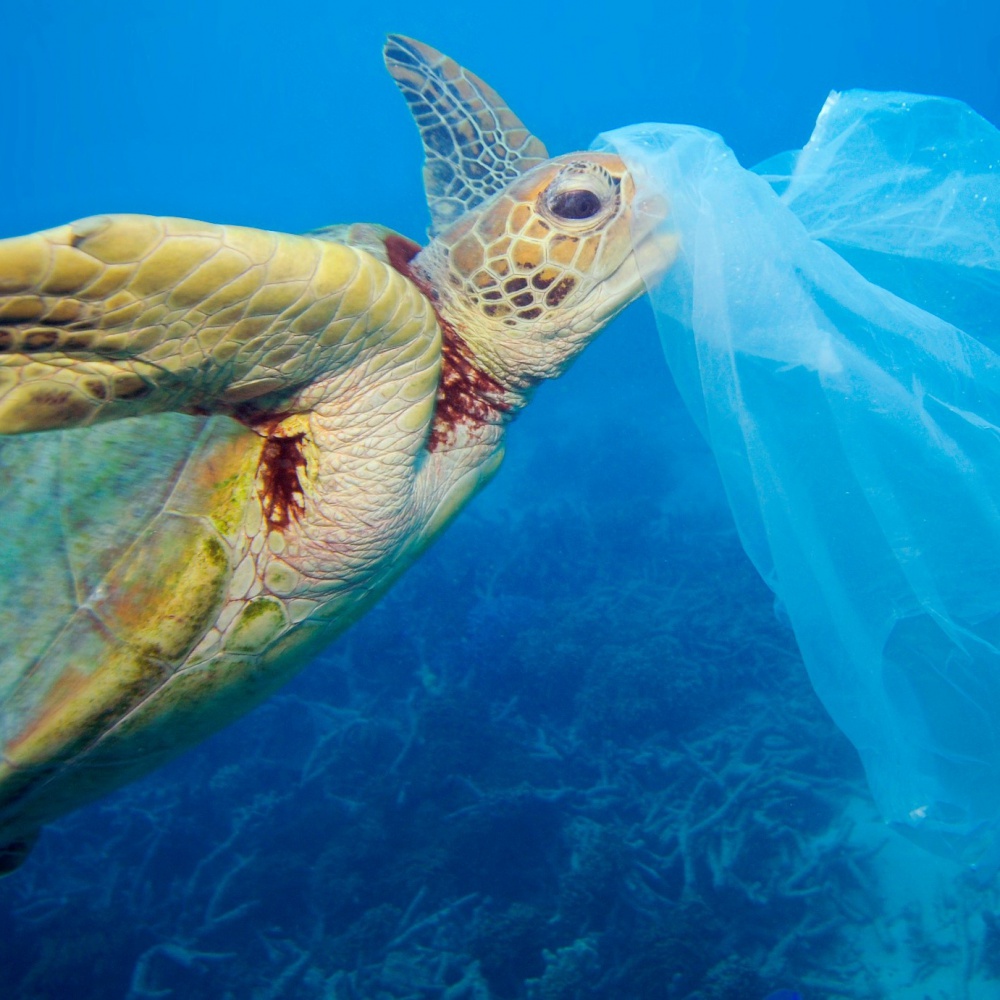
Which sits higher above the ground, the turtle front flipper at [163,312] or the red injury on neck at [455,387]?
the red injury on neck at [455,387]

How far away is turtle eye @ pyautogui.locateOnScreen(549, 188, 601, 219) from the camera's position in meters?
1.54

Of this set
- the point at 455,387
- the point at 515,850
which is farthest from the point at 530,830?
the point at 455,387

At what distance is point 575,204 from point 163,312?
106 centimetres

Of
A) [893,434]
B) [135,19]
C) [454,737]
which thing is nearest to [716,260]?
[893,434]

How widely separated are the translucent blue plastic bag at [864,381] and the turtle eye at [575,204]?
139 millimetres

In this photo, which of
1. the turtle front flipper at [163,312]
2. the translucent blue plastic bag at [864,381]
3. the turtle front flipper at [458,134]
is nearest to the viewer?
the turtle front flipper at [163,312]

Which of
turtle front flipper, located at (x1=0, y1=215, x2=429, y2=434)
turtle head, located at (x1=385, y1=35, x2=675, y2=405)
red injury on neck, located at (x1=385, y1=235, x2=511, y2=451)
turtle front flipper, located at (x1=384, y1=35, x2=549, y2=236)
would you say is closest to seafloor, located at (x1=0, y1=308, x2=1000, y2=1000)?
red injury on neck, located at (x1=385, y1=235, x2=511, y2=451)

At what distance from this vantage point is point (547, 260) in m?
1.59

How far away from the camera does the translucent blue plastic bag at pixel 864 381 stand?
1438mm

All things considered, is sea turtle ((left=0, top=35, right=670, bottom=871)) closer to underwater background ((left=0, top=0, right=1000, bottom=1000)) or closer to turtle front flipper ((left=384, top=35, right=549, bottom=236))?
turtle front flipper ((left=384, top=35, right=549, bottom=236))

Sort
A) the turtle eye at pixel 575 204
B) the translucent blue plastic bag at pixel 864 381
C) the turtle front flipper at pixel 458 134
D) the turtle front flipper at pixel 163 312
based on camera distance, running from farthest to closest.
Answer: the turtle front flipper at pixel 458 134 → the turtle eye at pixel 575 204 → the translucent blue plastic bag at pixel 864 381 → the turtle front flipper at pixel 163 312

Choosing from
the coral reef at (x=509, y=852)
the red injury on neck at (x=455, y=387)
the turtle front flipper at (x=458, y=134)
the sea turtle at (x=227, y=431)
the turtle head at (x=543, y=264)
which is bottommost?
the coral reef at (x=509, y=852)

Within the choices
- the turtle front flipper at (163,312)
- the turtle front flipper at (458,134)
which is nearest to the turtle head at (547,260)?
the turtle front flipper at (163,312)

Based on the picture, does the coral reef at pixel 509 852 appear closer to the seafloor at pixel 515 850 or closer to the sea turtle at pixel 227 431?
the seafloor at pixel 515 850
